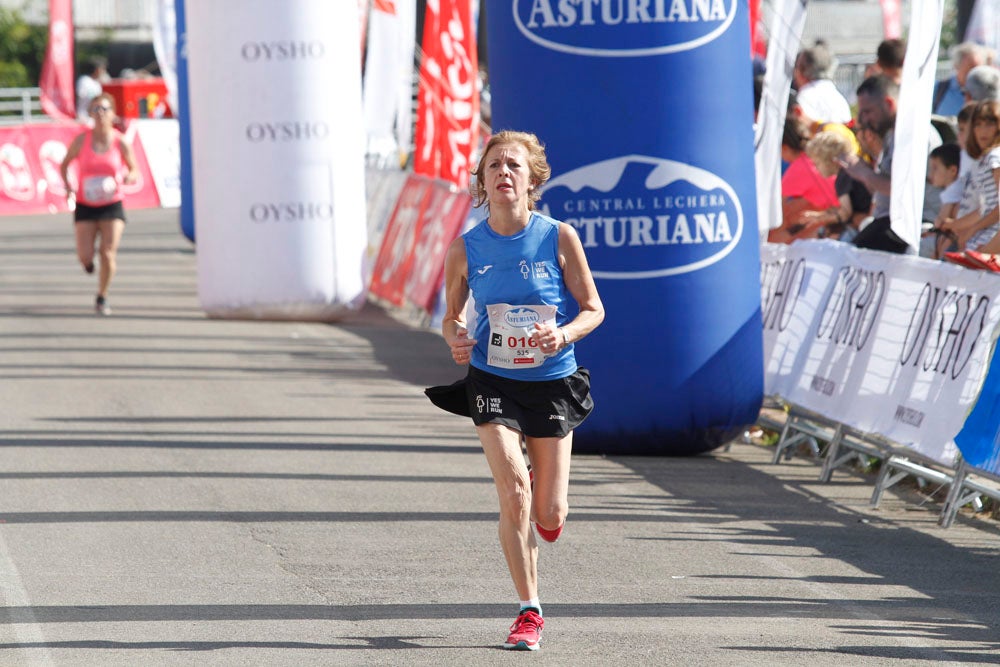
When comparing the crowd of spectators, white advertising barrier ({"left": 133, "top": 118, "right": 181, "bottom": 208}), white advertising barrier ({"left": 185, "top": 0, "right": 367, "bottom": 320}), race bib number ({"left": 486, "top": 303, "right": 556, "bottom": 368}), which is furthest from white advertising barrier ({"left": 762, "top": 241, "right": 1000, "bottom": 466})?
white advertising barrier ({"left": 133, "top": 118, "right": 181, "bottom": 208})

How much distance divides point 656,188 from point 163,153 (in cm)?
2485

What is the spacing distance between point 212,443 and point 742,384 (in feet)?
10.6

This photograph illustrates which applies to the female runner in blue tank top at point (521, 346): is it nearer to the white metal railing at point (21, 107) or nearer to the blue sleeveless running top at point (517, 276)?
the blue sleeveless running top at point (517, 276)

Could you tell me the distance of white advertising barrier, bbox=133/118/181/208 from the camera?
107 ft

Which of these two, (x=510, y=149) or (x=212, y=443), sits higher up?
(x=510, y=149)

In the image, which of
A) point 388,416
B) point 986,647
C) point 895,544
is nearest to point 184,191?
point 388,416

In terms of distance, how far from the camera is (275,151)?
1554 cm

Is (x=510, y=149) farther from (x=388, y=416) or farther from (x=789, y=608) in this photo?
(x=388, y=416)

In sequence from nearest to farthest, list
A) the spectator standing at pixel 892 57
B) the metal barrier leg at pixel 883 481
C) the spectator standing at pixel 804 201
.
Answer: the metal barrier leg at pixel 883 481 → the spectator standing at pixel 804 201 → the spectator standing at pixel 892 57

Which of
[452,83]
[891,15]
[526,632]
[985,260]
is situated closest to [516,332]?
[526,632]

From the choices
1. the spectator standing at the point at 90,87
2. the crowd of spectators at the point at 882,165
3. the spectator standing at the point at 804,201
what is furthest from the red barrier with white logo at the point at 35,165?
the spectator standing at the point at 804,201

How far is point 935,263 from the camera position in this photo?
8758 mm

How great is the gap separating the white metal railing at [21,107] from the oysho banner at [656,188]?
102 ft

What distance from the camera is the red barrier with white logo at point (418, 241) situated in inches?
634
